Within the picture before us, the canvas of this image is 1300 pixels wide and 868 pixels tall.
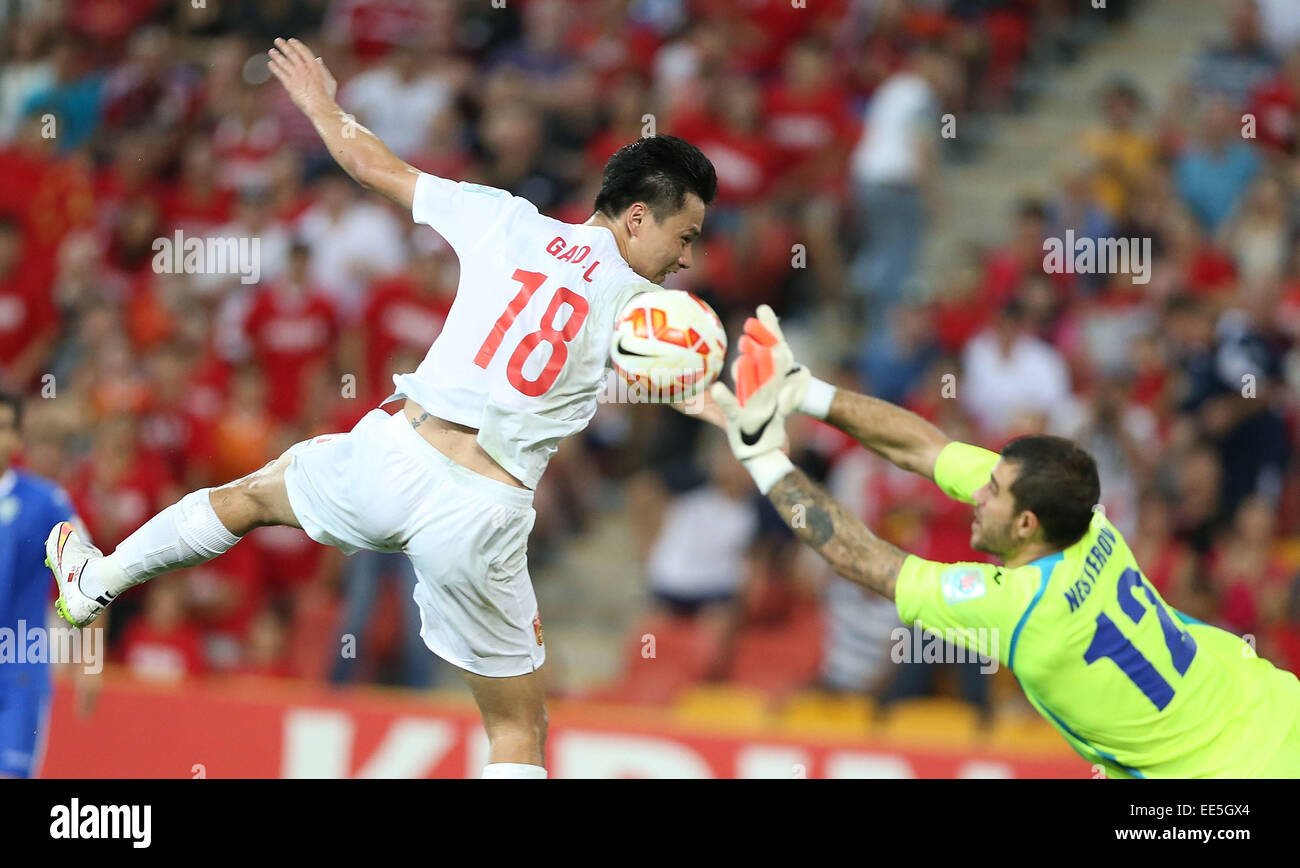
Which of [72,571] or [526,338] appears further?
[72,571]

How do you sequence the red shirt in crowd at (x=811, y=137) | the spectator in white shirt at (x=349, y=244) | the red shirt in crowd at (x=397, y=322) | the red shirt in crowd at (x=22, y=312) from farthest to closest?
the red shirt in crowd at (x=22, y=312)
the spectator in white shirt at (x=349, y=244)
the red shirt in crowd at (x=811, y=137)
the red shirt in crowd at (x=397, y=322)

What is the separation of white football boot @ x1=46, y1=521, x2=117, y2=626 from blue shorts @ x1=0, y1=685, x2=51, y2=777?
910 millimetres

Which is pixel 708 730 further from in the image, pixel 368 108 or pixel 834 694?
pixel 368 108

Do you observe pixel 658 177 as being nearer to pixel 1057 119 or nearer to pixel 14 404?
pixel 14 404

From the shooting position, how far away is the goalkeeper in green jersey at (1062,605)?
5.65 meters

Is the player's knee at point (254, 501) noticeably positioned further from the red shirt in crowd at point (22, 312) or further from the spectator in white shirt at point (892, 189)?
the red shirt in crowd at point (22, 312)

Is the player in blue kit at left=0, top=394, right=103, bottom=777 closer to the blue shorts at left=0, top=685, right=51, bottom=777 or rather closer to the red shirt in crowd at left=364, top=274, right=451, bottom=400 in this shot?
the blue shorts at left=0, top=685, right=51, bottom=777

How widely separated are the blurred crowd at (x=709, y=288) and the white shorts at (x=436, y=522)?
401 cm

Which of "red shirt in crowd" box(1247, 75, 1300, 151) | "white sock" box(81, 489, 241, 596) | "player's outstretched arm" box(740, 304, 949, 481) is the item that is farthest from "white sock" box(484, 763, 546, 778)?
"red shirt in crowd" box(1247, 75, 1300, 151)

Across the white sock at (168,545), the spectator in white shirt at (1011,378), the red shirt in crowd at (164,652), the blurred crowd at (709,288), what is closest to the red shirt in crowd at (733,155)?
the blurred crowd at (709,288)

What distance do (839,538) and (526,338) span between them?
4.15ft

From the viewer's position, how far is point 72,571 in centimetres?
634

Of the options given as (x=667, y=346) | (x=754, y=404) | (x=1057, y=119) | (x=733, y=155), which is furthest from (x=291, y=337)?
(x=667, y=346)

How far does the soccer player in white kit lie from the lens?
18.5 feet
